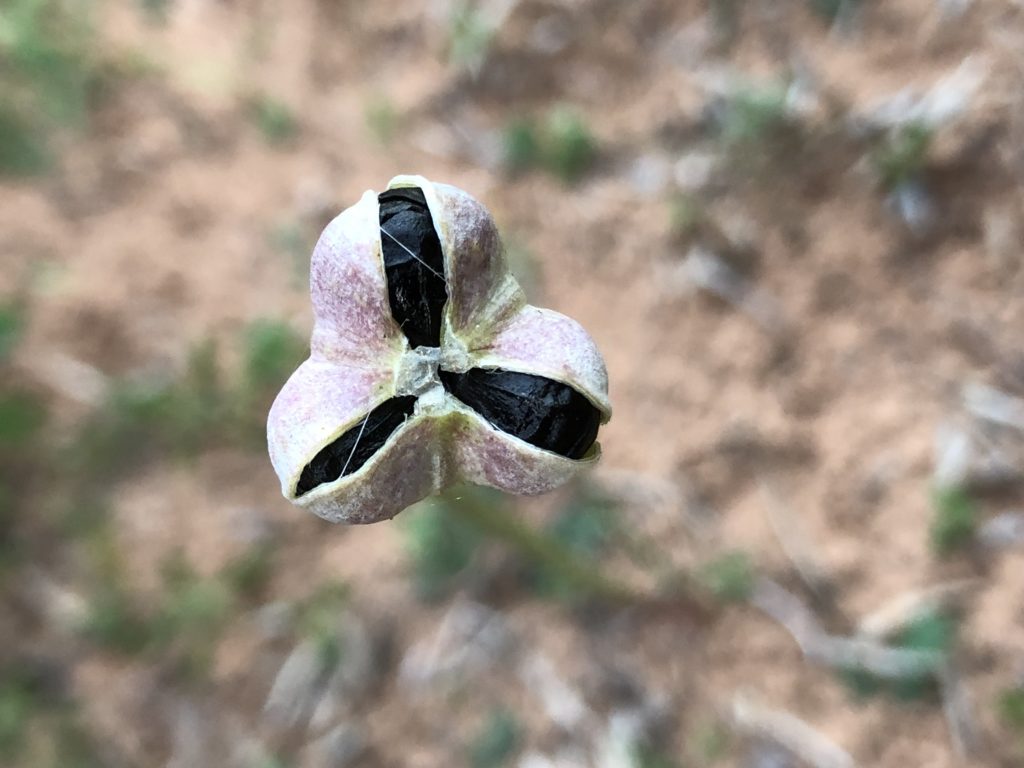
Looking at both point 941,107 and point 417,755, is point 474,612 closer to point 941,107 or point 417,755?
point 417,755

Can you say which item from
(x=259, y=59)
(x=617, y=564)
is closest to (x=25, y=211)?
(x=259, y=59)

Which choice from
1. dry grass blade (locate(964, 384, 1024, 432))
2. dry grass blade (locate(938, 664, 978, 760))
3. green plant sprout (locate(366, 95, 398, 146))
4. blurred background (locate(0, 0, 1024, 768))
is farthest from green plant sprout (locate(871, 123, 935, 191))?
green plant sprout (locate(366, 95, 398, 146))

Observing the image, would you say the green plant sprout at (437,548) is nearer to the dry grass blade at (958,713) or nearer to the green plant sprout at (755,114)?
the dry grass blade at (958,713)

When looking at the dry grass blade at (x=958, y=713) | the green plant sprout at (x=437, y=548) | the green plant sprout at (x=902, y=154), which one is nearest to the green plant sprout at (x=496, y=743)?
the green plant sprout at (x=437, y=548)

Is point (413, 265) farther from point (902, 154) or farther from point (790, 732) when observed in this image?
point (902, 154)

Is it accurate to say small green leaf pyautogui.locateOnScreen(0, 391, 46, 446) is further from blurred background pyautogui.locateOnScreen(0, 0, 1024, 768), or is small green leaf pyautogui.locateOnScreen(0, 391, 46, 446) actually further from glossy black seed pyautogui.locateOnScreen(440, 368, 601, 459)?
glossy black seed pyautogui.locateOnScreen(440, 368, 601, 459)

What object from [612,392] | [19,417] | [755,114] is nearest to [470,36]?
[755,114]
